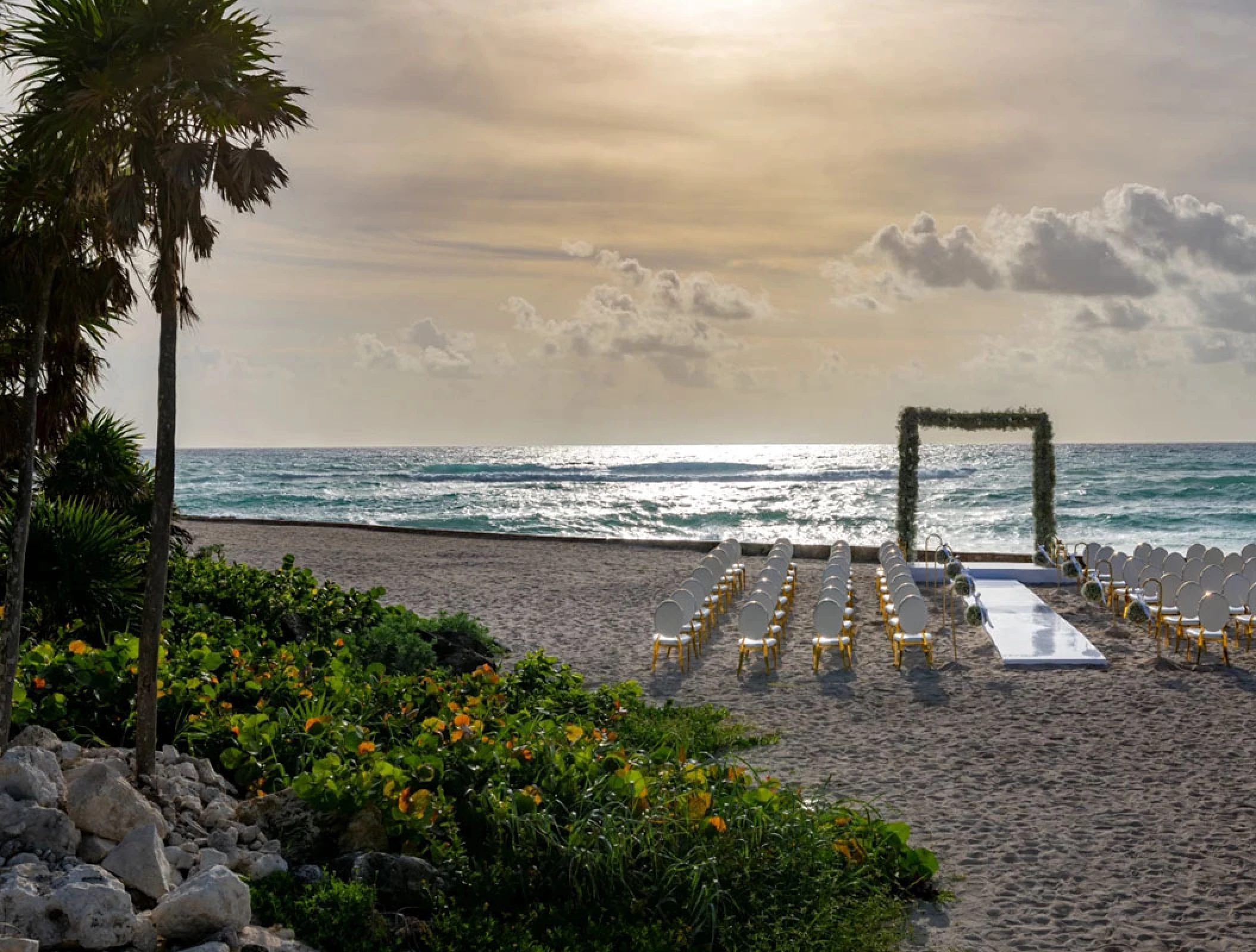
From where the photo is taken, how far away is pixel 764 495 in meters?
55.7

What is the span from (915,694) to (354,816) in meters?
5.92

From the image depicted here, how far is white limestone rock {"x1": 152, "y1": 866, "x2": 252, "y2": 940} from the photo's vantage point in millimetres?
3434

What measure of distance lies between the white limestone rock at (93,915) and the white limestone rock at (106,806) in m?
0.51

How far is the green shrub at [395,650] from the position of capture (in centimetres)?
768

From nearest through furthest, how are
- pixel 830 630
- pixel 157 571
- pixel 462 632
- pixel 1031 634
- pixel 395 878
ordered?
pixel 395 878 < pixel 157 571 < pixel 462 632 < pixel 830 630 < pixel 1031 634

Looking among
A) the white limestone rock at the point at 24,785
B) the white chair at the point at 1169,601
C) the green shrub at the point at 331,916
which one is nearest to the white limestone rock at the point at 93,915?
the green shrub at the point at 331,916

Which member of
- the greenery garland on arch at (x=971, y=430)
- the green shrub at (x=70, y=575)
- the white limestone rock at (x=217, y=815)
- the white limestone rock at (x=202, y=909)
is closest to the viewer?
the white limestone rock at (x=202, y=909)

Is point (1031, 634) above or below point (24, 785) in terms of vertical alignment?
below

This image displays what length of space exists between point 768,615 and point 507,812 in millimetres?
5891

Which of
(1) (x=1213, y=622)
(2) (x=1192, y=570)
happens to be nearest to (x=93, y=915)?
(1) (x=1213, y=622)

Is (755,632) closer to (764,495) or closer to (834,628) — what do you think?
(834,628)

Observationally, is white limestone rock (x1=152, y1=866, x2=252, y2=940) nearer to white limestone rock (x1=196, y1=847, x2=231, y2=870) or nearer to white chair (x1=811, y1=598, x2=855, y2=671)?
white limestone rock (x1=196, y1=847, x2=231, y2=870)

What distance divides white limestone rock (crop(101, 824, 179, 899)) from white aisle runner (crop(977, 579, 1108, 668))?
8.27 meters

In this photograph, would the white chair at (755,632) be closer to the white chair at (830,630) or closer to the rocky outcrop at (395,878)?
the white chair at (830,630)
